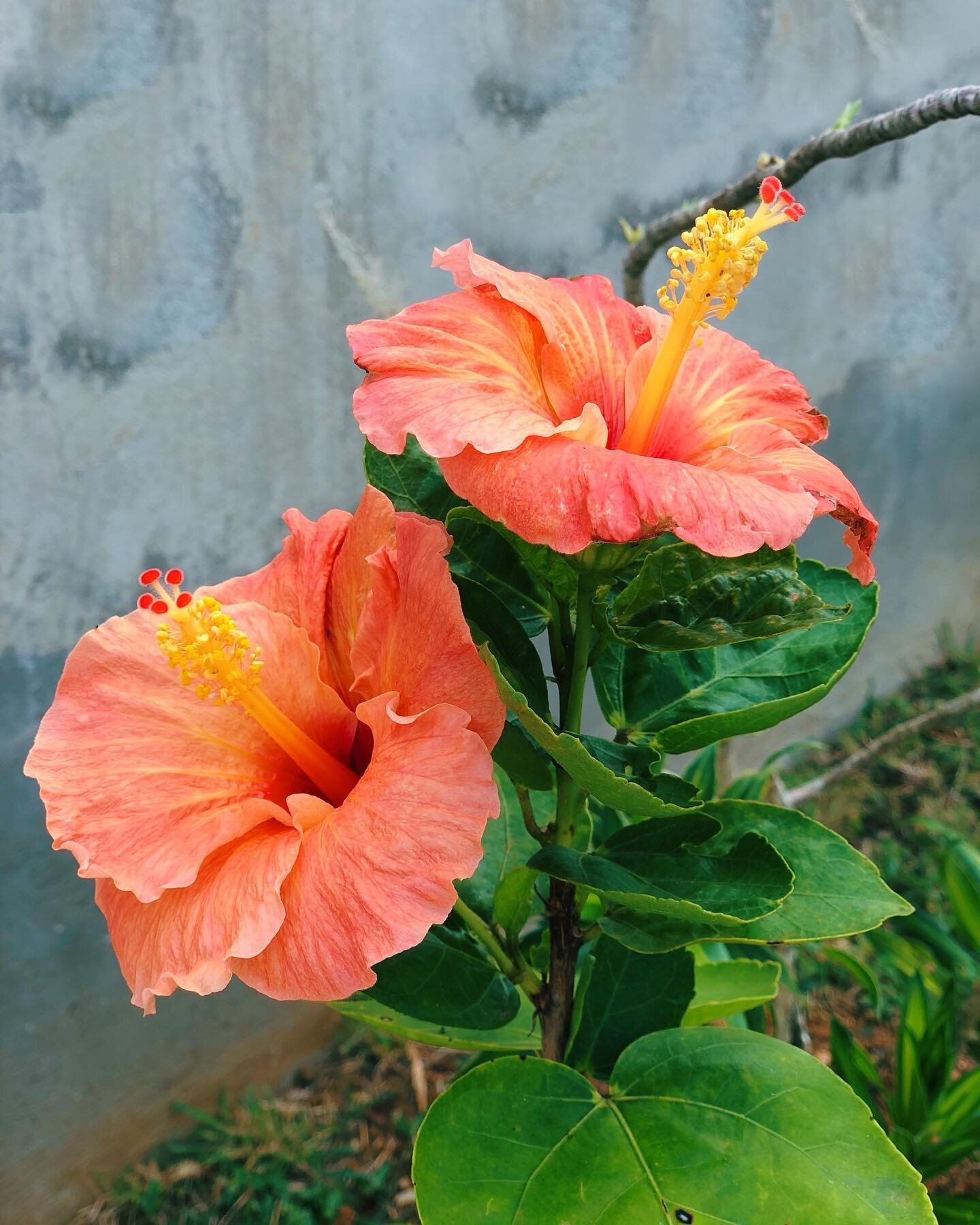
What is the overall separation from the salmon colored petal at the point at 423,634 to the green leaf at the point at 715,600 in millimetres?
101

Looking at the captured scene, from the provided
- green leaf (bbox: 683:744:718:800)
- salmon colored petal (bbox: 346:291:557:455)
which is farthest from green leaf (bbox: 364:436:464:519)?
green leaf (bbox: 683:744:718:800)

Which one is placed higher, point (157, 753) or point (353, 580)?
point (353, 580)

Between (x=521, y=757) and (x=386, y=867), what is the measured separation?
0.62 ft

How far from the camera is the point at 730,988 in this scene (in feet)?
3.54

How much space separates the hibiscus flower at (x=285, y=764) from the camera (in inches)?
21.3

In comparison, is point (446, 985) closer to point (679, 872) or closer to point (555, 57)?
point (679, 872)

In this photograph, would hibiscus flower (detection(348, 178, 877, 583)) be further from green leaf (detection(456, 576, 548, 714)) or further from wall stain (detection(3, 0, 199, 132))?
wall stain (detection(3, 0, 199, 132))

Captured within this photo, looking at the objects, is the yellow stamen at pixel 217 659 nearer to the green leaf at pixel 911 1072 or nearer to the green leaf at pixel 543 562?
the green leaf at pixel 543 562

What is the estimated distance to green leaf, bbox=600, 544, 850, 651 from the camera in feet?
1.93

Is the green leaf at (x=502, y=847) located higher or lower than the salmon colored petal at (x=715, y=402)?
lower

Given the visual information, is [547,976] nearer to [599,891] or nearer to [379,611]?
[599,891]

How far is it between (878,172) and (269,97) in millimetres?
1588

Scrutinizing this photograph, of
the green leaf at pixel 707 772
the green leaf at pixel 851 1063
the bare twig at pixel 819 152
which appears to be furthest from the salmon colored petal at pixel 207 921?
the green leaf at pixel 851 1063

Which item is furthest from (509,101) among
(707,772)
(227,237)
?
(707,772)
